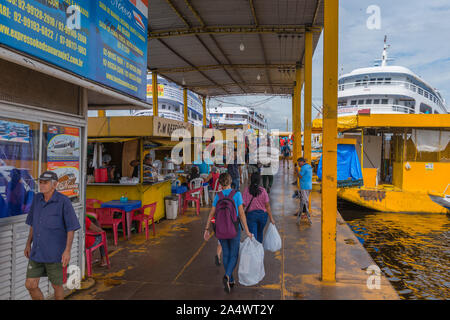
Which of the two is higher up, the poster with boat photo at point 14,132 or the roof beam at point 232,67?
the roof beam at point 232,67

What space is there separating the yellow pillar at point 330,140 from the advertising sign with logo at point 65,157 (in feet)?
12.2

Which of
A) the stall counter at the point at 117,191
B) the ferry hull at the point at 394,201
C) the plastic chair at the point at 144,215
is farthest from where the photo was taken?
the ferry hull at the point at 394,201

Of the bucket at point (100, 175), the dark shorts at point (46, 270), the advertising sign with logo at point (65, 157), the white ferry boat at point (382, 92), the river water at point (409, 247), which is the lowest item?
the river water at point (409, 247)

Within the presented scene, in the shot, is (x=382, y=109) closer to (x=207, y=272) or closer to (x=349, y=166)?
(x=349, y=166)

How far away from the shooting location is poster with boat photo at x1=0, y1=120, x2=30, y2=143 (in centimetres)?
348

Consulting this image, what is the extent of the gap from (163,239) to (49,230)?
12.8 feet

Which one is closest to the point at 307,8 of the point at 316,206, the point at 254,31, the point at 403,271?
the point at 254,31

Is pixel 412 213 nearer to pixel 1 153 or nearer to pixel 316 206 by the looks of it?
pixel 316 206

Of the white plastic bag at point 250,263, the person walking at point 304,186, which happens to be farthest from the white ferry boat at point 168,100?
the white plastic bag at point 250,263

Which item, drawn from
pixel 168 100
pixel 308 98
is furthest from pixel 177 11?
pixel 168 100

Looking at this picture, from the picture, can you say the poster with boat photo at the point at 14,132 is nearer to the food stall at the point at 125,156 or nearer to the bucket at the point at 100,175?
the food stall at the point at 125,156

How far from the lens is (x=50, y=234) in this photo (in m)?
3.26

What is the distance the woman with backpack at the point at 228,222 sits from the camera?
4207 mm

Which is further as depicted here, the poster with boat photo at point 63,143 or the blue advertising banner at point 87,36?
the poster with boat photo at point 63,143
